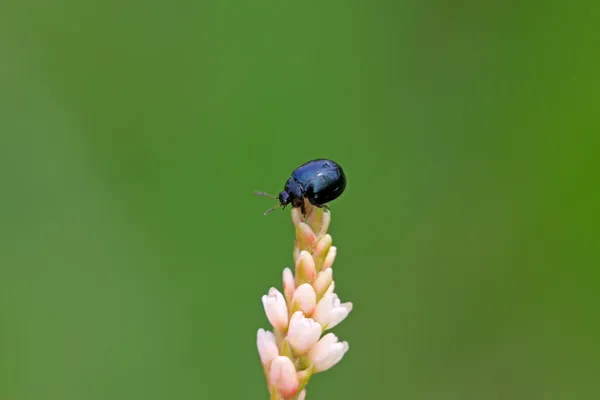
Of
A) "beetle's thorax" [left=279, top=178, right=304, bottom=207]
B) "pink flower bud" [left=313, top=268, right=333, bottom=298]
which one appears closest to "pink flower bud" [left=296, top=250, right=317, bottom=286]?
"pink flower bud" [left=313, top=268, right=333, bottom=298]

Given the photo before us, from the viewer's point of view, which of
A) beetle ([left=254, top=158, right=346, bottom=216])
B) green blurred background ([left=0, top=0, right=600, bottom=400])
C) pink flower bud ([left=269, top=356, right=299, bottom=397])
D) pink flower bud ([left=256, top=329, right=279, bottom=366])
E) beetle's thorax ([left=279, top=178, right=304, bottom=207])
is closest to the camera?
pink flower bud ([left=269, top=356, right=299, bottom=397])

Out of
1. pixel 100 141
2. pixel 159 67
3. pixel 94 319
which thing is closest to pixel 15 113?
pixel 100 141

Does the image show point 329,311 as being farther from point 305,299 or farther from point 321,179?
point 321,179

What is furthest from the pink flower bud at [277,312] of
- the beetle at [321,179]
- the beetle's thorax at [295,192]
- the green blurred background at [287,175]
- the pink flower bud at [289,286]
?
the green blurred background at [287,175]

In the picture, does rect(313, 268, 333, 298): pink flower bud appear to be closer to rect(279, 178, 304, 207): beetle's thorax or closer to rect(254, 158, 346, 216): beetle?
rect(279, 178, 304, 207): beetle's thorax

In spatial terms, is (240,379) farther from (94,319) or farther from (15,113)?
(15,113)

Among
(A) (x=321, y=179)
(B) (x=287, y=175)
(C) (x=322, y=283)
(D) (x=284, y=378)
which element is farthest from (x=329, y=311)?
(B) (x=287, y=175)
